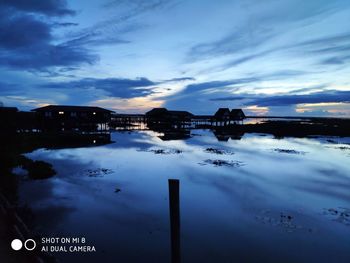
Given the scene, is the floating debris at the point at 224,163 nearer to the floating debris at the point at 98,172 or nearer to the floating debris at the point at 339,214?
the floating debris at the point at 98,172

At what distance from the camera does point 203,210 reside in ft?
48.0

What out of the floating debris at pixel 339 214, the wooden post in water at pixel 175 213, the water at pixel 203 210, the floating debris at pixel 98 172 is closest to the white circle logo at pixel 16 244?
the water at pixel 203 210

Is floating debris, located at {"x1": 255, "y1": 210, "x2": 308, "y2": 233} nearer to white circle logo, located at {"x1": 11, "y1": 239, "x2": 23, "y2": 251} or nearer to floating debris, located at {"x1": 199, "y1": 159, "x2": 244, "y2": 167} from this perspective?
white circle logo, located at {"x1": 11, "y1": 239, "x2": 23, "y2": 251}

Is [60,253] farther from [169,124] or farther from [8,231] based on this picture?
[169,124]

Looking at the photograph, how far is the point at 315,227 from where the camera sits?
12.5 metres

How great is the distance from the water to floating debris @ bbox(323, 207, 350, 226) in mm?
48

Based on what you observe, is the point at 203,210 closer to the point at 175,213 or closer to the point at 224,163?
the point at 175,213

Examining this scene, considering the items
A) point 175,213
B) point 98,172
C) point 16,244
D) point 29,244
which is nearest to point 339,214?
point 175,213

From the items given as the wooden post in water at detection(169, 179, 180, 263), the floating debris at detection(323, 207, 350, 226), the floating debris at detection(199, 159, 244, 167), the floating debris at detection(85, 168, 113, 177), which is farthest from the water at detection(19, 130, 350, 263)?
the wooden post in water at detection(169, 179, 180, 263)

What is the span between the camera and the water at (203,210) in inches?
409

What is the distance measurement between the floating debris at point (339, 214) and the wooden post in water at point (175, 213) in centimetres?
1027

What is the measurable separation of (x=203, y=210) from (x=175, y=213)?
8041mm

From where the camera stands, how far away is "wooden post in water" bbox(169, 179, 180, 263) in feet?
22.6

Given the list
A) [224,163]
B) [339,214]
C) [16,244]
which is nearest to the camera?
[16,244]
